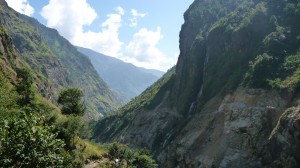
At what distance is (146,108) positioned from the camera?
186 metres

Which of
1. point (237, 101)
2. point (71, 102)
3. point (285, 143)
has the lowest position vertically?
point (71, 102)

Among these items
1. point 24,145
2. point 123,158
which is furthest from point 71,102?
point 24,145

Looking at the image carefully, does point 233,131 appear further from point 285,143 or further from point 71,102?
point 71,102

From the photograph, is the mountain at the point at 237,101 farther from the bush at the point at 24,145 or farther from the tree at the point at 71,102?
the bush at the point at 24,145

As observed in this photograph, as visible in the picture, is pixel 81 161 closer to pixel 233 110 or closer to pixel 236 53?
pixel 233 110

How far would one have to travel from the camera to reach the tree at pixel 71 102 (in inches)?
3501

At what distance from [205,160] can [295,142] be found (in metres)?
29.5

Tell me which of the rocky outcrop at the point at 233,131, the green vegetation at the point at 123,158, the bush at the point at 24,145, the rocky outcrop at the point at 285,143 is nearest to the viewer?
the bush at the point at 24,145

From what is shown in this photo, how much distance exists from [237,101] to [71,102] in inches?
1731

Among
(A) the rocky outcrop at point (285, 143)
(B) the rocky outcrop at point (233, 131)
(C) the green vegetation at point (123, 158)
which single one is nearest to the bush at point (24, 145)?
(C) the green vegetation at point (123, 158)

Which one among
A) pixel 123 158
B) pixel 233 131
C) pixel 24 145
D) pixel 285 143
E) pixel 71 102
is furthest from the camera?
pixel 233 131

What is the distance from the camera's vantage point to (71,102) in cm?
9019

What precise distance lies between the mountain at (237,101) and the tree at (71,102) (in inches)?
1389

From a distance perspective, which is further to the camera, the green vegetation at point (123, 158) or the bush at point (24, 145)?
the green vegetation at point (123, 158)
